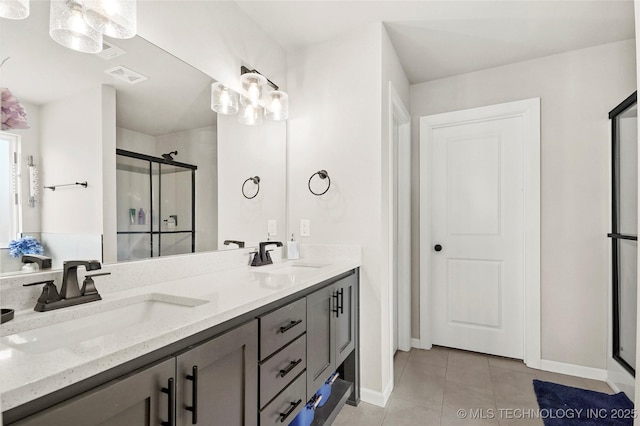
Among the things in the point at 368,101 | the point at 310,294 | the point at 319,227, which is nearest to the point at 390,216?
the point at 319,227

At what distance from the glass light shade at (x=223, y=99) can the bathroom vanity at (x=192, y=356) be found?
0.93 meters

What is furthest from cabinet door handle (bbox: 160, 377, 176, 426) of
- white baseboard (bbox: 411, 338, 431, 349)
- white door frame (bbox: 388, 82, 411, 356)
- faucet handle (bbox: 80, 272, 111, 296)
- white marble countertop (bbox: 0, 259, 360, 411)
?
white baseboard (bbox: 411, 338, 431, 349)

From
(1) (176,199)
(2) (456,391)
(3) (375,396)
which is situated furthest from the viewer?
(2) (456,391)

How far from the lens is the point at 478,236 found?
2.76m

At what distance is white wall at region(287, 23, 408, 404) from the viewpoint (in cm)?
208

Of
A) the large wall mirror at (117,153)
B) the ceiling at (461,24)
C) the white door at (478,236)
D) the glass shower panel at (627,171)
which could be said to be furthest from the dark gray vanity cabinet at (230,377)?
the glass shower panel at (627,171)

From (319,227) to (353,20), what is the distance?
1378 mm

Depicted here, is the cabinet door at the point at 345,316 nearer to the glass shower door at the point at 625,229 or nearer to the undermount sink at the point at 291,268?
the undermount sink at the point at 291,268

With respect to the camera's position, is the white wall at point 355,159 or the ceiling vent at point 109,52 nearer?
the ceiling vent at point 109,52

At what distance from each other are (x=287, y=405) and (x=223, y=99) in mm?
1583

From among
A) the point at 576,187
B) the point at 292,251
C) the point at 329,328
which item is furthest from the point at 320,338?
the point at 576,187

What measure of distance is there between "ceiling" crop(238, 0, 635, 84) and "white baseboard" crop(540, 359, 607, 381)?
2390mm

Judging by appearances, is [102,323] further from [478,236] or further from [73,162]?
[478,236]

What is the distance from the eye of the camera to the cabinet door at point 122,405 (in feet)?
2.07
